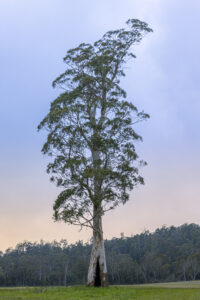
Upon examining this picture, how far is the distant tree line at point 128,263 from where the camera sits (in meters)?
73.6

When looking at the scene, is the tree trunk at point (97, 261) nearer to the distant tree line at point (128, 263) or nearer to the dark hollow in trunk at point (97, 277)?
the dark hollow in trunk at point (97, 277)

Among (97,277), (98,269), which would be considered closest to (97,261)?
(98,269)

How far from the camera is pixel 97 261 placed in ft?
79.6

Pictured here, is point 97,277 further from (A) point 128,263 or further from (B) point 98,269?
(A) point 128,263

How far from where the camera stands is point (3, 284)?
82.7 m

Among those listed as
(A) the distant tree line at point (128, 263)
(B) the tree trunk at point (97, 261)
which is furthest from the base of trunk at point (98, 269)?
(A) the distant tree line at point (128, 263)

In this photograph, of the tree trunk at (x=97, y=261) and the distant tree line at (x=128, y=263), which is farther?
the distant tree line at (x=128, y=263)

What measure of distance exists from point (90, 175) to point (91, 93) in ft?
24.7

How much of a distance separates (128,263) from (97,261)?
5581cm

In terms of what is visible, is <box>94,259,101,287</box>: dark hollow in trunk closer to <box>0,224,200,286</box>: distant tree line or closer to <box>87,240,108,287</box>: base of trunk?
<box>87,240,108,287</box>: base of trunk

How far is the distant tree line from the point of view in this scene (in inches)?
2899

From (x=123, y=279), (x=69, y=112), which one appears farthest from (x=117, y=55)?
(x=123, y=279)

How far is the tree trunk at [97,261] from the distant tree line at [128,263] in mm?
48504

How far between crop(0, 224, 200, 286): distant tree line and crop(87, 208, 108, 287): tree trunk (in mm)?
48504
